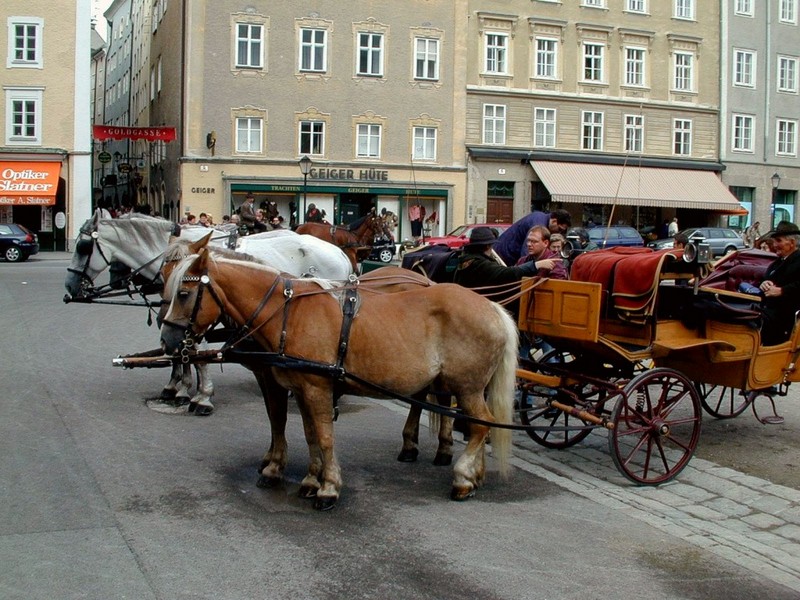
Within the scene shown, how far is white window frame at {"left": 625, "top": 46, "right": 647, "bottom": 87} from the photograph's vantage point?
146 ft

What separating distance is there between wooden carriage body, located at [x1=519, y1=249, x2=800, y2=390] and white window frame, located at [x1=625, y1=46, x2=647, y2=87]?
3918 cm

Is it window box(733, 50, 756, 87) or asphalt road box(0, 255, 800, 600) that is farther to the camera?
window box(733, 50, 756, 87)

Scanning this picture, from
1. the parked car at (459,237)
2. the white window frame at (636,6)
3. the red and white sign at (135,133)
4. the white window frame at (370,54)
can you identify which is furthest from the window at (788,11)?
the red and white sign at (135,133)

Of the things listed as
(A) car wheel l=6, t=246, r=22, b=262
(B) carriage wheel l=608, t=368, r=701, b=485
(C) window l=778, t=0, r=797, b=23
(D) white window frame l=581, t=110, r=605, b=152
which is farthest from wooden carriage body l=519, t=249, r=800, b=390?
(C) window l=778, t=0, r=797, b=23

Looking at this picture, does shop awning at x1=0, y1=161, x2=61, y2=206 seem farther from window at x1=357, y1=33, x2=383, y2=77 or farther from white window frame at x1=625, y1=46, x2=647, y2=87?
white window frame at x1=625, y1=46, x2=647, y2=87

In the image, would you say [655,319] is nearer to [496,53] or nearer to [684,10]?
[496,53]

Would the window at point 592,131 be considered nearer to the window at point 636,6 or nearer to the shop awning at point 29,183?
the window at point 636,6

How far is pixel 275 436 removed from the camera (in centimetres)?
673

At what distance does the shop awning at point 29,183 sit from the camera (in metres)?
39.2

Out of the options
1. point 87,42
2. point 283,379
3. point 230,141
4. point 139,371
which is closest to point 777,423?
point 283,379

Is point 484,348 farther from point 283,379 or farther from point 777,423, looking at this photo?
point 777,423

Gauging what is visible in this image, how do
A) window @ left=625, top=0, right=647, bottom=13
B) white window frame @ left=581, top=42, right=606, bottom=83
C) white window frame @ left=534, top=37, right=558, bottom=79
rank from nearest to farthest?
white window frame @ left=534, top=37, right=558, bottom=79
white window frame @ left=581, top=42, right=606, bottom=83
window @ left=625, top=0, right=647, bottom=13

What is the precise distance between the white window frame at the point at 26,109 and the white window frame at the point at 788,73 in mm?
38136

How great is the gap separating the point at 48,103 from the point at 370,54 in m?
14.8
